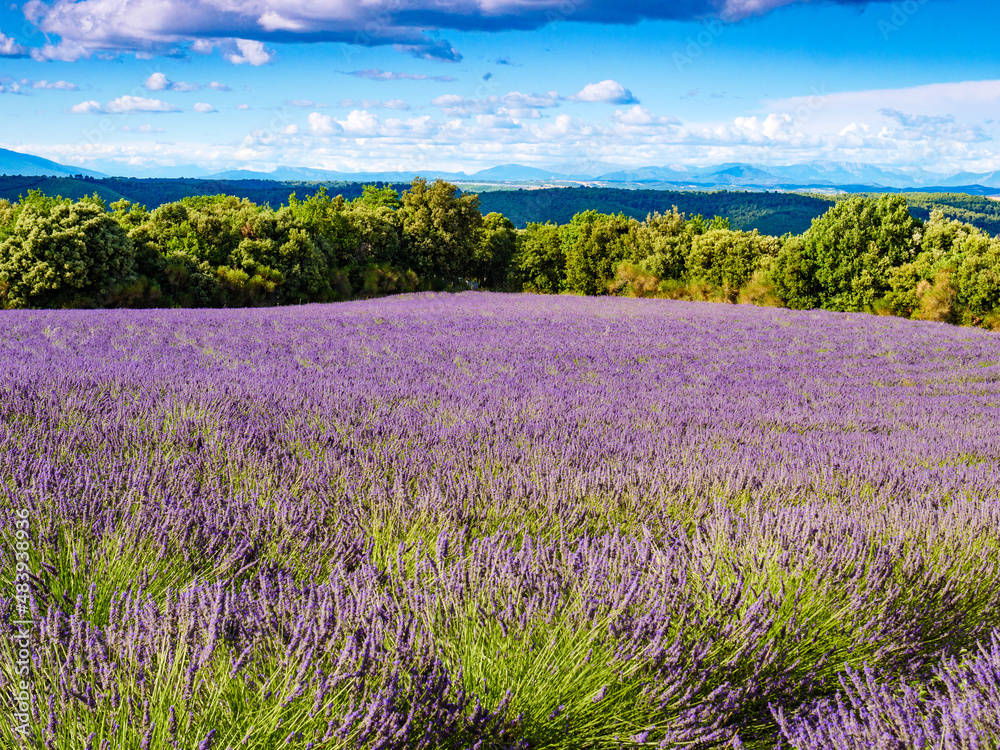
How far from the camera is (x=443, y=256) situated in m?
39.0

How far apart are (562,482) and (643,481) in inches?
13.9

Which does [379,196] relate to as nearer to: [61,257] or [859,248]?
[61,257]

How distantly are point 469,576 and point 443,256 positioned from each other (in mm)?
38180

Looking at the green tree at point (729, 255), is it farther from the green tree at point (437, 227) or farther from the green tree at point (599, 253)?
the green tree at point (437, 227)

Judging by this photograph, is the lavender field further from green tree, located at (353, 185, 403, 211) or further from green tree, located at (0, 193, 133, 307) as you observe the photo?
green tree, located at (353, 185, 403, 211)

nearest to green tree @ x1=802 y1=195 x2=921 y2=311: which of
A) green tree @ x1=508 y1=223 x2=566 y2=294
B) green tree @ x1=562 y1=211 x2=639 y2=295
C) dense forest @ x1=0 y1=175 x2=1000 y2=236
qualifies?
green tree @ x1=562 y1=211 x2=639 y2=295

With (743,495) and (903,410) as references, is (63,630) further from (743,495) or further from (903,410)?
(903,410)

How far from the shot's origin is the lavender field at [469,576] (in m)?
1.27

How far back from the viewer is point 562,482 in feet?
8.52

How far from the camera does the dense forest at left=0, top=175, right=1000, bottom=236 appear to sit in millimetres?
122438

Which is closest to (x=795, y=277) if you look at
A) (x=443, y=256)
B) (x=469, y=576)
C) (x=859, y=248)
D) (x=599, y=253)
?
(x=859, y=248)

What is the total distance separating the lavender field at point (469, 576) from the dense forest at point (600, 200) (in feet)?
377

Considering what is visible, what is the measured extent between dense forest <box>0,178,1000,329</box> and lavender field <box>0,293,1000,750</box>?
23.2 metres

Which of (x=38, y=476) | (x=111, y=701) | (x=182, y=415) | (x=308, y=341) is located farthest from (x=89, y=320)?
(x=111, y=701)
